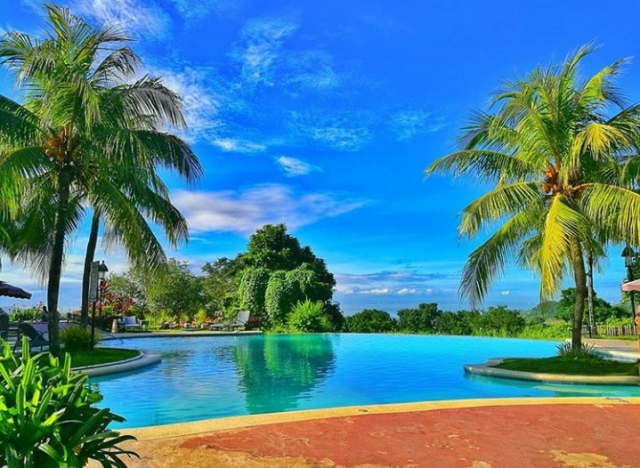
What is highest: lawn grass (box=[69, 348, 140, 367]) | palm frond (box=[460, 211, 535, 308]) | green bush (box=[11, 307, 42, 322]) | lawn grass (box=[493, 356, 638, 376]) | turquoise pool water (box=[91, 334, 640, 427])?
palm frond (box=[460, 211, 535, 308])

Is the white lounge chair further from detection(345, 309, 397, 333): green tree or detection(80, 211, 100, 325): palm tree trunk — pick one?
detection(80, 211, 100, 325): palm tree trunk

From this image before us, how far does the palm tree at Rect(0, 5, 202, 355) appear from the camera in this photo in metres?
9.21

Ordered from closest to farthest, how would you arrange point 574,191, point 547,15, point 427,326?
point 574,191 < point 547,15 < point 427,326

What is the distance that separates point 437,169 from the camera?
35.8 ft

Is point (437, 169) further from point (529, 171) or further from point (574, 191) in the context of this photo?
point (574, 191)

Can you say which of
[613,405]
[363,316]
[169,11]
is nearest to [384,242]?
[363,316]

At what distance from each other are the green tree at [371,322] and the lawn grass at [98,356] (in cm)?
1558

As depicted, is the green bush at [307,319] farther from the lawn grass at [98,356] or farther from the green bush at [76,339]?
the green bush at [76,339]

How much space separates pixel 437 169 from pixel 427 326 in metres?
16.0

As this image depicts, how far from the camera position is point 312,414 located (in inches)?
225

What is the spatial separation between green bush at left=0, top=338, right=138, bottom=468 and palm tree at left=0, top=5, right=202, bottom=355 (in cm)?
723

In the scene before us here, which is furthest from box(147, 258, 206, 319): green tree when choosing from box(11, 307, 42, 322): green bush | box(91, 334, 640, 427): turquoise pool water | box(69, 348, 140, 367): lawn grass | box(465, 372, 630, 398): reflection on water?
box(465, 372, 630, 398): reflection on water

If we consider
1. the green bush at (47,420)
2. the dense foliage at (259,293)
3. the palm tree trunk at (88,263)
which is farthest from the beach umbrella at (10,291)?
the green bush at (47,420)

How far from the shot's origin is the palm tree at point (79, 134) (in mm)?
9211
